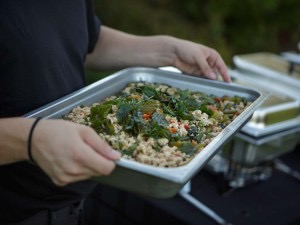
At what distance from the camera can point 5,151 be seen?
0.76 m

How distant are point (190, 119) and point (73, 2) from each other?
1.36 ft

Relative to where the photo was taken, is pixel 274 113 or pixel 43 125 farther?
pixel 274 113

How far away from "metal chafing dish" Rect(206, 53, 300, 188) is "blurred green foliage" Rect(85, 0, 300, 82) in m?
2.08

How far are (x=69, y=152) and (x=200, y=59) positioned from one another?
2.26 ft

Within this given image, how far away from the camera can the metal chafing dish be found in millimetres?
1453

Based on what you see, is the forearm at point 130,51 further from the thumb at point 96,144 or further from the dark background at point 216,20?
the dark background at point 216,20

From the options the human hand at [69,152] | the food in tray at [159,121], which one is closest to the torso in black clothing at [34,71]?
the food in tray at [159,121]

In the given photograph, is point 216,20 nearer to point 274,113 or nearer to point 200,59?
point 274,113

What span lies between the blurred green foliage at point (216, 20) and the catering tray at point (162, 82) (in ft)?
7.84

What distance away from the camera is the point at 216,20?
4254mm

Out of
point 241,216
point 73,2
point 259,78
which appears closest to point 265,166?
point 241,216

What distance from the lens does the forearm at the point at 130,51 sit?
133 centimetres

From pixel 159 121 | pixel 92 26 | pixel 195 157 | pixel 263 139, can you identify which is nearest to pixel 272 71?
pixel 263 139

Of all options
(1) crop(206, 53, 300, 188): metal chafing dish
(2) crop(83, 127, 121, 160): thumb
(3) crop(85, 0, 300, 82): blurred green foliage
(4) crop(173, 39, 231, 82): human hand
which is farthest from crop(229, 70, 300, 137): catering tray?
(3) crop(85, 0, 300, 82): blurred green foliage
